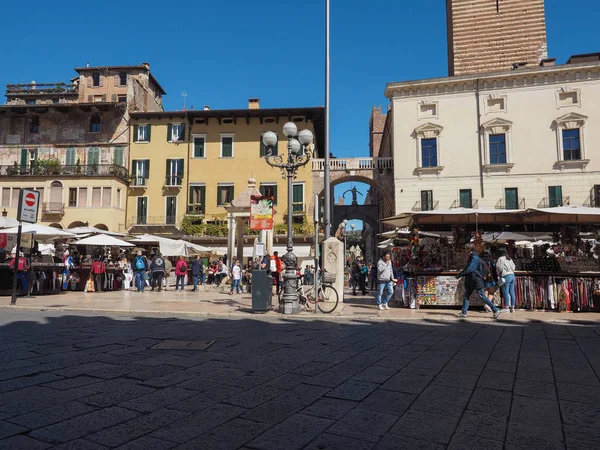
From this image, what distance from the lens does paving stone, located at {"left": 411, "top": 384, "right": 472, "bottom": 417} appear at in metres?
3.59

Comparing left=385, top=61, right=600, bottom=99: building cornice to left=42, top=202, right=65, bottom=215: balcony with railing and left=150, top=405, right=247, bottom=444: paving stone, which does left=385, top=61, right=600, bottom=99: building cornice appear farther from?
left=150, top=405, right=247, bottom=444: paving stone

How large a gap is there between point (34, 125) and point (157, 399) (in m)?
42.3

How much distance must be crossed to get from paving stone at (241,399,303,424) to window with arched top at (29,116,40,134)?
42401mm

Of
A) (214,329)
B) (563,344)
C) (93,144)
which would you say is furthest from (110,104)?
(563,344)

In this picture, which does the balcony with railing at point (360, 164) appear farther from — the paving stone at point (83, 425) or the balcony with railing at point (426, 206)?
the paving stone at point (83, 425)

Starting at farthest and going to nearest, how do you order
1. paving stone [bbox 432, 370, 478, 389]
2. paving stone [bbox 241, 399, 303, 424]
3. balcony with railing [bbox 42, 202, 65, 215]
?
balcony with railing [bbox 42, 202, 65, 215], paving stone [bbox 432, 370, 478, 389], paving stone [bbox 241, 399, 303, 424]

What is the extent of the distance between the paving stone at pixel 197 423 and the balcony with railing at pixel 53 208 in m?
37.5

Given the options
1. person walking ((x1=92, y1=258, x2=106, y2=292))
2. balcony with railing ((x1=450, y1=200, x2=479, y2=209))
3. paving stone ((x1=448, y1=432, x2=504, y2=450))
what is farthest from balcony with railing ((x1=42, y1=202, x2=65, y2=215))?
paving stone ((x1=448, y1=432, x2=504, y2=450))

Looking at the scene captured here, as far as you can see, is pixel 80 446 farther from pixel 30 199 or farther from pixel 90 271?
pixel 90 271

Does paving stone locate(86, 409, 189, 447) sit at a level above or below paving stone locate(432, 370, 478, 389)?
above

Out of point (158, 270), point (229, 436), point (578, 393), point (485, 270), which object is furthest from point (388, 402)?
point (158, 270)

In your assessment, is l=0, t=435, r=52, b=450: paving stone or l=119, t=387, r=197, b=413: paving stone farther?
l=119, t=387, r=197, b=413: paving stone

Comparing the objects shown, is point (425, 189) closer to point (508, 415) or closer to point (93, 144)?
point (93, 144)

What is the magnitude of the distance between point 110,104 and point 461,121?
27022 millimetres
